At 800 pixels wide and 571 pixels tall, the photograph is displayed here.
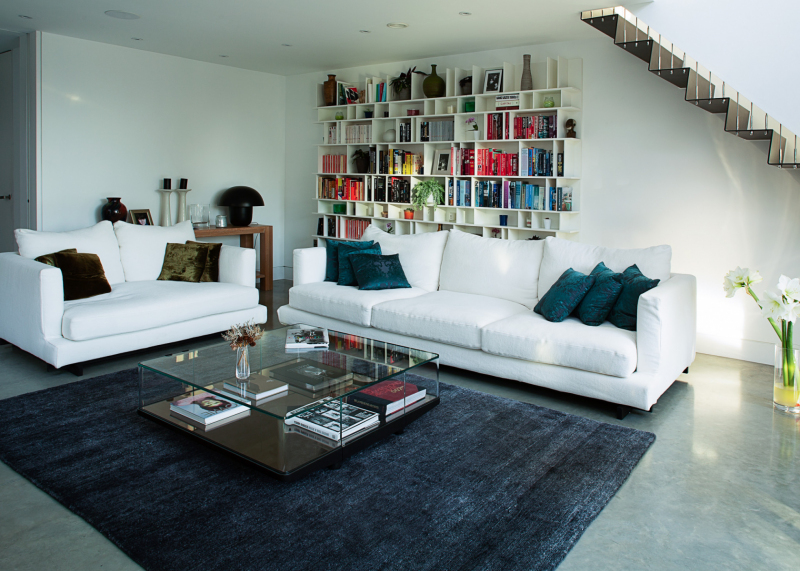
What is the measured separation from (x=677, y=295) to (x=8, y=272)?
171 inches

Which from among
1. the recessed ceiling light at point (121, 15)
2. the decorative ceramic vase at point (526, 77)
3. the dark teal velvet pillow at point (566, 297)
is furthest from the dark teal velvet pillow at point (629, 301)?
the recessed ceiling light at point (121, 15)

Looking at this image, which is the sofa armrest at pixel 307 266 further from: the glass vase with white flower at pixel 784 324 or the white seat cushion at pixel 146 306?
the glass vase with white flower at pixel 784 324

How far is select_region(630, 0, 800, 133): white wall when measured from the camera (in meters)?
3.86

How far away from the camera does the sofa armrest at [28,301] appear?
3.92 meters

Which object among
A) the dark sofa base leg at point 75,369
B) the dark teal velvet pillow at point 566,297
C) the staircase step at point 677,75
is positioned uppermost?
the staircase step at point 677,75

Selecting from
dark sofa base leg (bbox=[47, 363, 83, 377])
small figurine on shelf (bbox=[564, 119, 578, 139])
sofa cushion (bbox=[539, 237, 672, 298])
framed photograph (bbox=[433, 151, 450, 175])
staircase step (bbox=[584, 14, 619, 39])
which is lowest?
dark sofa base leg (bbox=[47, 363, 83, 377])

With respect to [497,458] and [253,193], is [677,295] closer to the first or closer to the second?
[497,458]

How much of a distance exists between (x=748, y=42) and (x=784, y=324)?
1.82 meters

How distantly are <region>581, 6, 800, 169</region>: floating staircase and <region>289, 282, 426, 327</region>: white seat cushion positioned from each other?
2.40 meters

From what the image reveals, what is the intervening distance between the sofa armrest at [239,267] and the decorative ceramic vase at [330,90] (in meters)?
2.77

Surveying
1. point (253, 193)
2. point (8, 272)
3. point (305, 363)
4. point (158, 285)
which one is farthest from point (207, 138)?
point (305, 363)

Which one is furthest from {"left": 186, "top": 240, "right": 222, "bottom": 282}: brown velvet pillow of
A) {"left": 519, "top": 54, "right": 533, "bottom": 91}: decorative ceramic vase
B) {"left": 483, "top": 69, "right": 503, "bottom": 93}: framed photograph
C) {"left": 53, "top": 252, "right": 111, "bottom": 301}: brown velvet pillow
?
{"left": 519, "top": 54, "right": 533, "bottom": 91}: decorative ceramic vase

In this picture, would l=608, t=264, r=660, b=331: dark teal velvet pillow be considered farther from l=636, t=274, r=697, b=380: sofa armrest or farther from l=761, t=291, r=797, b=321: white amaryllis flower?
l=761, t=291, r=797, b=321: white amaryllis flower

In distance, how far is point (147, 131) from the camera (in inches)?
262
